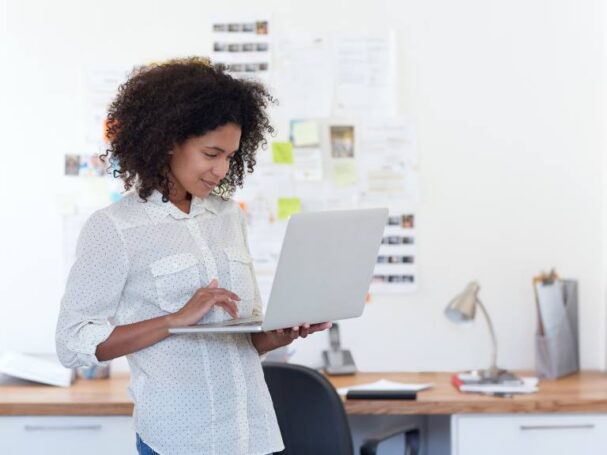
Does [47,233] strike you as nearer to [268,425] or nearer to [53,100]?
[53,100]

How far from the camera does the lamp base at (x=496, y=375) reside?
2812 mm

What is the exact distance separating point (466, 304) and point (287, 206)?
617 mm

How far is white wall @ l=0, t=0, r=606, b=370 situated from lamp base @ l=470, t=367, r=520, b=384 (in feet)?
0.54

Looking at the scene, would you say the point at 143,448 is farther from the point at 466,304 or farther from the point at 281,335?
the point at 466,304

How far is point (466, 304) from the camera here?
2.90 m

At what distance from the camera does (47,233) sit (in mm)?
3074

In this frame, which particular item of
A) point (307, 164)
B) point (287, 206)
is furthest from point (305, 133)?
point (287, 206)

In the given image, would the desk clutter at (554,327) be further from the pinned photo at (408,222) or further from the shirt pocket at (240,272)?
the shirt pocket at (240,272)

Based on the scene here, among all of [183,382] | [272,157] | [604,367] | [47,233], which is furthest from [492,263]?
[183,382]

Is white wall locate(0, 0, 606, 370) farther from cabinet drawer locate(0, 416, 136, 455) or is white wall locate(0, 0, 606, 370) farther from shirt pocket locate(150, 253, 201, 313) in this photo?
shirt pocket locate(150, 253, 201, 313)

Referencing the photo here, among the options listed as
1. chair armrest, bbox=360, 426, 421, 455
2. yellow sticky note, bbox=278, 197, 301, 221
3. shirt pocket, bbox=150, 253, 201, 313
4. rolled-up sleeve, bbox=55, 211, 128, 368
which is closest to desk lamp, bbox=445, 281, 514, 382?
chair armrest, bbox=360, 426, 421, 455

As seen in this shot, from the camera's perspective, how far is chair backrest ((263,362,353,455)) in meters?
2.34

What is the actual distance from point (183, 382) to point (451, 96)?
5.36 feet

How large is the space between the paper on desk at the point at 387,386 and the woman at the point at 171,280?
0.90 meters
